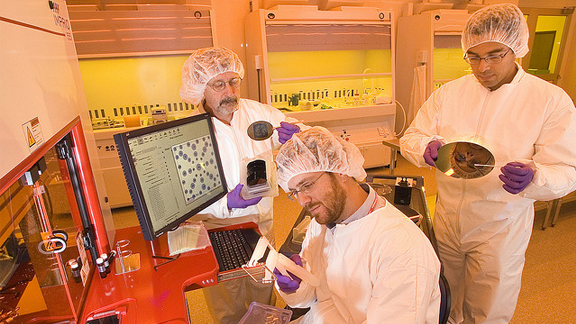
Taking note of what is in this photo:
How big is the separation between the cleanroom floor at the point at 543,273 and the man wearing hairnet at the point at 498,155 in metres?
0.77

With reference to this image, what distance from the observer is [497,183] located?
1598 mm

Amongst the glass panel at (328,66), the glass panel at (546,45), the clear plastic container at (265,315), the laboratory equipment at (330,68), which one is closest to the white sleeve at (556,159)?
the clear plastic container at (265,315)

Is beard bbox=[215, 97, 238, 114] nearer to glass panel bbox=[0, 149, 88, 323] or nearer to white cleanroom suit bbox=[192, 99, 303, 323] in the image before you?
white cleanroom suit bbox=[192, 99, 303, 323]

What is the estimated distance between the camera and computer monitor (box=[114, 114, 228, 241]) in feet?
3.79

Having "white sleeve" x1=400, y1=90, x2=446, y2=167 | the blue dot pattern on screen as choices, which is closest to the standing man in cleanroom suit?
the blue dot pattern on screen

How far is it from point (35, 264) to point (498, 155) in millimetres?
1986

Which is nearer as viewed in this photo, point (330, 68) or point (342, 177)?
point (342, 177)

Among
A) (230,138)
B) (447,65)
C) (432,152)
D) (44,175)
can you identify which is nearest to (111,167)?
(230,138)

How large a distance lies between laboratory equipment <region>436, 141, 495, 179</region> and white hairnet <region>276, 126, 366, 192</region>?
2.12ft

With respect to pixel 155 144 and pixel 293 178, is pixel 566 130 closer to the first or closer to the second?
pixel 293 178

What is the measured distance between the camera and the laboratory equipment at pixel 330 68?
3.76 metres

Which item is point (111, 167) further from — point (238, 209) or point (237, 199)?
point (237, 199)

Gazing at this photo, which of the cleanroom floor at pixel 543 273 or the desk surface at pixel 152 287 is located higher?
the desk surface at pixel 152 287

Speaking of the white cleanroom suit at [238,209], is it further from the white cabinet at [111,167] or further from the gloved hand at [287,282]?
the white cabinet at [111,167]
